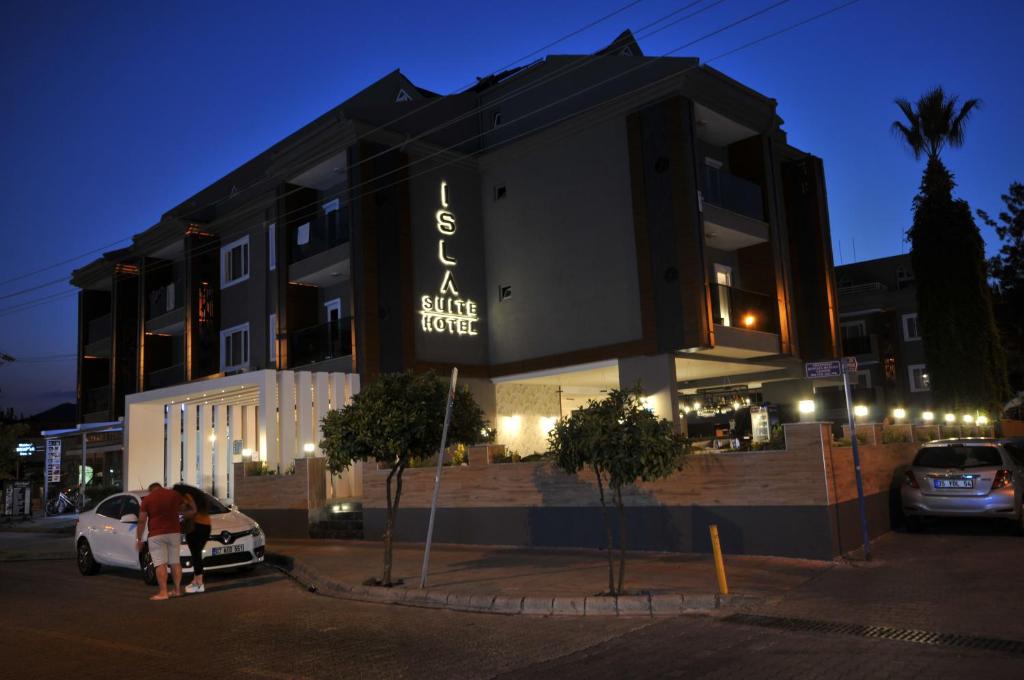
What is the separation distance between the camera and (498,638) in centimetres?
869

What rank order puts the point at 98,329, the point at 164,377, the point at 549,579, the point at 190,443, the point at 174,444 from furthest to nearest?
the point at 98,329 → the point at 164,377 → the point at 174,444 → the point at 190,443 → the point at 549,579

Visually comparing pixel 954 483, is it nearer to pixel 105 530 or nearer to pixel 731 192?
pixel 731 192

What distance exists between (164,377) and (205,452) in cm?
934

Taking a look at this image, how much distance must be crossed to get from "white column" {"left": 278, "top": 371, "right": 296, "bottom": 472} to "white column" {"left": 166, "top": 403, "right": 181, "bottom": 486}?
606cm

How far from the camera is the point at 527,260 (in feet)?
79.8

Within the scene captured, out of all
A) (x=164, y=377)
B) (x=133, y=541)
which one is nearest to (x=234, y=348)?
(x=164, y=377)

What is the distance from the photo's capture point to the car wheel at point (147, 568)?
13781 millimetres

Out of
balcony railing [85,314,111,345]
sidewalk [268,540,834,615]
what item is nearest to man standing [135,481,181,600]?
sidewalk [268,540,834,615]

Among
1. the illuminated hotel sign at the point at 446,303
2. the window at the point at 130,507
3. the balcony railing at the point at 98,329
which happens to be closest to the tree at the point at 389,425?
the window at the point at 130,507

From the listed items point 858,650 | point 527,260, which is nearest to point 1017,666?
point 858,650

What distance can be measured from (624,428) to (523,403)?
15.7m

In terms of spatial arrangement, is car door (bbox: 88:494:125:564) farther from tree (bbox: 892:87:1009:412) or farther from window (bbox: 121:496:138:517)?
tree (bbox: 892:87:1009:412)

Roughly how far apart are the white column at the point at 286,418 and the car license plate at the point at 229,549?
6.57m

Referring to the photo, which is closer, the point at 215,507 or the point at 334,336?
the point at 215,507
